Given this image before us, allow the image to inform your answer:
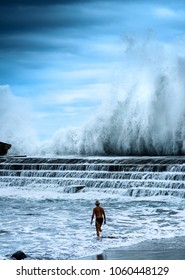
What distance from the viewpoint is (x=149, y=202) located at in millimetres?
19875

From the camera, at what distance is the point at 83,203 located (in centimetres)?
2048

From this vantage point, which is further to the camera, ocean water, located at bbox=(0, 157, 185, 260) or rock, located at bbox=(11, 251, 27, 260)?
ocean water, located at bbox=(0, 157, 185, 260)

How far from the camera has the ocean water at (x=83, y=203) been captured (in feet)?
43.1

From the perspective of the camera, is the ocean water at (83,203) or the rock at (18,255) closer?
the rock at (18,255)

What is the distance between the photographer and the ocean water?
1313 cm

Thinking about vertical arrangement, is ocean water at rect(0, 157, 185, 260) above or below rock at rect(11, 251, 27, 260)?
above

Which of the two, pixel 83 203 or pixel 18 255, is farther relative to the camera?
pixel 83 203

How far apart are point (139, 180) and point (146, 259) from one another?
38.2ft

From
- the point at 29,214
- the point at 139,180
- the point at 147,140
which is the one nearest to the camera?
the point at 29,214

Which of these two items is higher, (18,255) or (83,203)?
(83,203)

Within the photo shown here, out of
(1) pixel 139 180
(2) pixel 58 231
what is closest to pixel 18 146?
(1) pixel 139 180

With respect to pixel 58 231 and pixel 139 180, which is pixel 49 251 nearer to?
pixel 58 231

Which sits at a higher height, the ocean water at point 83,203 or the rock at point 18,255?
the ocean water at point 83,203
